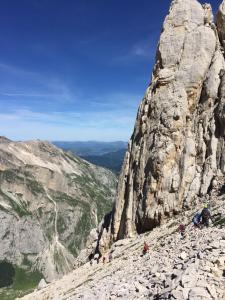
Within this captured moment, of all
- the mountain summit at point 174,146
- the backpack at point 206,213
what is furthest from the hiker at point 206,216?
the mountain summit at point 174,146

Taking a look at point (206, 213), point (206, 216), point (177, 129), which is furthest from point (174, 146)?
point (206, 213)

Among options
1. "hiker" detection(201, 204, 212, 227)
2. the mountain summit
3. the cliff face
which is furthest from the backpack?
the cliff face

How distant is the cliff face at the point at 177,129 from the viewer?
6181cm

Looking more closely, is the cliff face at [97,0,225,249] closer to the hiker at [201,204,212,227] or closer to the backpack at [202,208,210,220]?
the hiker at [201,204,212,227]

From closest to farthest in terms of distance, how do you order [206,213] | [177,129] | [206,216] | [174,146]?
[206,213], [206,216], [174,146], [177,129]

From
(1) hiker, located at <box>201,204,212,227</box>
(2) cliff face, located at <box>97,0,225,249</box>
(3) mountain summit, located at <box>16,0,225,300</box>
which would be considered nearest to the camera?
(1) hiker, located at <box>201,204,212,227</box>

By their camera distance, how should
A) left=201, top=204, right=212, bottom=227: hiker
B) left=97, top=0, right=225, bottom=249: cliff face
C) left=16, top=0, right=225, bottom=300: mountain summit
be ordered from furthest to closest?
left=97, top=0, right=225, bottom=249: cliff face < left=16, top=0, right=225, bottom=300: mountain summit < left=201, top=204, right=212, bottom=227: hiker

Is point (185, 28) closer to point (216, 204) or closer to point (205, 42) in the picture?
point (205, 42)

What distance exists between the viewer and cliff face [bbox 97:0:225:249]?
203 feet

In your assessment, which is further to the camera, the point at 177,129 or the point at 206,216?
the point at 177,129

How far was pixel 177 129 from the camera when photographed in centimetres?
6550

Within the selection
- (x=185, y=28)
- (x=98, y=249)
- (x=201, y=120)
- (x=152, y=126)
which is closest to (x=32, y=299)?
(x=98, y=249)

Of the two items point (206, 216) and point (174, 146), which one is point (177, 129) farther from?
point (206, 216)

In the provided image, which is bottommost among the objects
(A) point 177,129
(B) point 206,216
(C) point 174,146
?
(B) point 206,216
